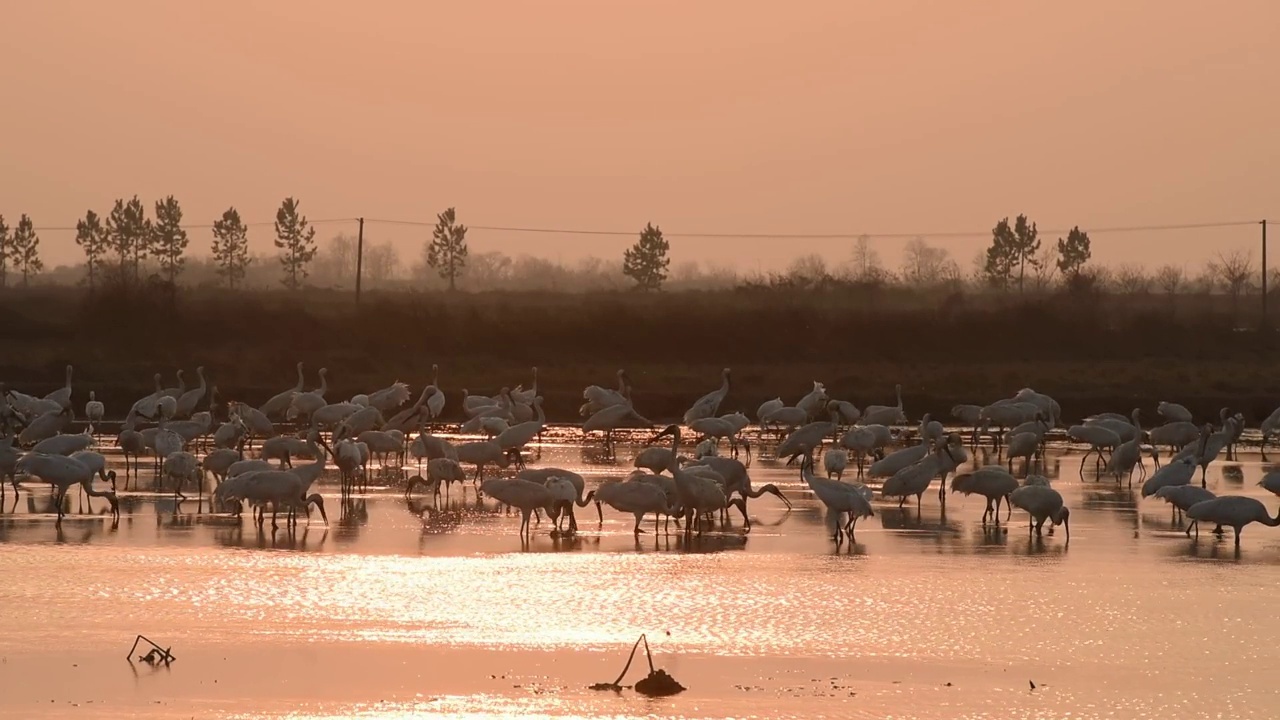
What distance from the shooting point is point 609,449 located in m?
30.9

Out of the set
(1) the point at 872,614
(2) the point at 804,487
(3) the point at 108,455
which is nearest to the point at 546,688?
(1) the point at 872,614

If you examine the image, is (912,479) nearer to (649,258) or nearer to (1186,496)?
(1186,496)

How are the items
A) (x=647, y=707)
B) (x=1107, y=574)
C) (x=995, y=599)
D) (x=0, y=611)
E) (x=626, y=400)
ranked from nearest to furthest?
(x=647, y=707) → (x=0, y=611) → (x=995, y=599) → (x=1107, y=574) → (x=626, y=400)

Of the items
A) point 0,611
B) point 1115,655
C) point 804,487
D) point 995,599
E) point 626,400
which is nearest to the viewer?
point 1115,655

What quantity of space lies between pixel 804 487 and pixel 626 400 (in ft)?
27.2

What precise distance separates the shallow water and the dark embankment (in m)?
23.0

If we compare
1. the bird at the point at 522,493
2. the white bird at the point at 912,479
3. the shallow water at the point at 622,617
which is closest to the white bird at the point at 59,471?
the shallow water at the point at 622,617

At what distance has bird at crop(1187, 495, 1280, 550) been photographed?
62.1 ft

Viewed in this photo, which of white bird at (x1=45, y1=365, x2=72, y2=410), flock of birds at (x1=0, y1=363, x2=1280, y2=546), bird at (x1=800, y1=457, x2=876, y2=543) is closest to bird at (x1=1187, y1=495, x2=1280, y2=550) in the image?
flock of birds at (x1=0, y1=363, x2=1280, y2=546)

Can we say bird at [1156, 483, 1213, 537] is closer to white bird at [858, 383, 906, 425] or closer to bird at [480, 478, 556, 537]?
bird at [480, 478, 556, 537]

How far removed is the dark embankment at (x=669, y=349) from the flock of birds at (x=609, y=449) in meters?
9.06

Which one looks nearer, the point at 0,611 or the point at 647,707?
the point at 647,707

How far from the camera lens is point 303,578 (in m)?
16.1

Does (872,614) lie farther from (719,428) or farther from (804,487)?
(719,428)
